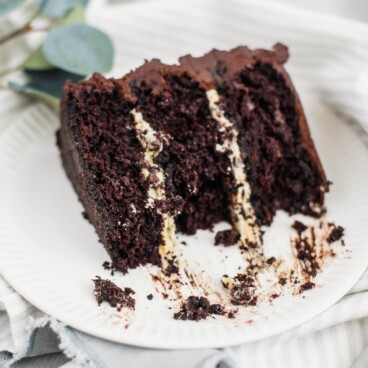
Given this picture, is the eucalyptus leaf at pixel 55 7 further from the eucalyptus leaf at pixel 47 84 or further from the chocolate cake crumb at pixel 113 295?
the chocolate cake crumb at pixel 113 295

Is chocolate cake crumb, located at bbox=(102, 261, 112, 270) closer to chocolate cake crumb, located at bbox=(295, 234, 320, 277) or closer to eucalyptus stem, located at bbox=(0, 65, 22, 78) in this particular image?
chocolate cake crumb, located at bbox=(295, 234, 320, 277)

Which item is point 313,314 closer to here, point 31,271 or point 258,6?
point 31,271

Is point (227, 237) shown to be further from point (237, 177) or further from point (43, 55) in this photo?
point (43, 55)

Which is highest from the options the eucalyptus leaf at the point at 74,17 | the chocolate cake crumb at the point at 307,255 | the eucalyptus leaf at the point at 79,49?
the eucalyptus leaf at the point at 74,17

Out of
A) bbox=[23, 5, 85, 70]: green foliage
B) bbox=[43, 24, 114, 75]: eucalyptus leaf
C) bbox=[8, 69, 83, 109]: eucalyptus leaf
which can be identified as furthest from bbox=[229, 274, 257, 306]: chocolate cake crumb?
bbox=[23, 5, 85, 70]: green foliage

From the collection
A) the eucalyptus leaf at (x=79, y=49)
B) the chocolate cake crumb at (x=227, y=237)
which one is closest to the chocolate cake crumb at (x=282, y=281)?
the chocolate cake crumb at (x=227, y=237)

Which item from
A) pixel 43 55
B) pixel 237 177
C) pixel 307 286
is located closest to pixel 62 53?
pixel 43 55
